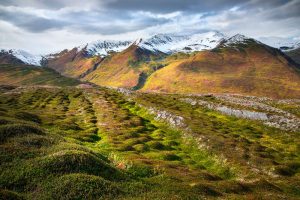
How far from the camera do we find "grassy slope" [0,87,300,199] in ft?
93.4

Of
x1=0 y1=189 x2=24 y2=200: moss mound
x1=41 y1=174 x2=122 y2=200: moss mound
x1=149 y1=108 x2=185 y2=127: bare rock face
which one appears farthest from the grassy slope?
x1=149 y1=108 x2=185 y2=127: bare rock face

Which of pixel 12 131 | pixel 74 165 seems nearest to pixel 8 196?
pixel 74 165

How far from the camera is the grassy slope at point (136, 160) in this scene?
2847 centimetres

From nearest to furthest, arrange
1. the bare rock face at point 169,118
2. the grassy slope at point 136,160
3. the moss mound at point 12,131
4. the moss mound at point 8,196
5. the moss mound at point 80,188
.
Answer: the moss mound at point 8,196, the moss mound at point 80,188, the grassy slope at point 136,160, the moss mound at point 12,131, the bare rock face at point 169,118

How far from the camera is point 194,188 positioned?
3469 cm

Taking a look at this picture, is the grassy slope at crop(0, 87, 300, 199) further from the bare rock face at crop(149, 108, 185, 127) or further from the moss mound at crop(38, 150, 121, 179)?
the bare rock face at crop(149, 108, 185, 127)

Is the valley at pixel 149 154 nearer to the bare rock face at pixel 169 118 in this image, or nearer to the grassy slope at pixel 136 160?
the grassy slope at pixel 136 160

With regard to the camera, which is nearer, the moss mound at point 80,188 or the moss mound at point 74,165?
the moss mound at point 80,188

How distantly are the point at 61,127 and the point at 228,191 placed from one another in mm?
48078

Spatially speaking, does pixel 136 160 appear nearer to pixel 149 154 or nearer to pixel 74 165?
pixel 149 154

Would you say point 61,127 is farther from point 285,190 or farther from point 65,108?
point 285,190

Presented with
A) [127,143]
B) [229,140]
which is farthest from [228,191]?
[229,140]

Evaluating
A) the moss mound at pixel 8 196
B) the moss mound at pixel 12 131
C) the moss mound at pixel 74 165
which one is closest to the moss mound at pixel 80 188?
the moss mound at pixel 74 165

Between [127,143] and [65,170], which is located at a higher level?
[65,170]
